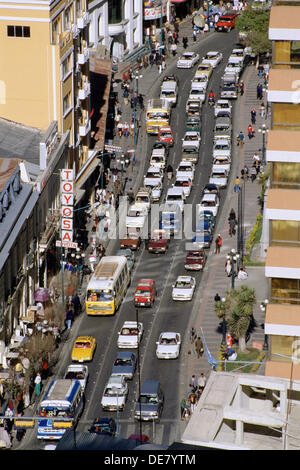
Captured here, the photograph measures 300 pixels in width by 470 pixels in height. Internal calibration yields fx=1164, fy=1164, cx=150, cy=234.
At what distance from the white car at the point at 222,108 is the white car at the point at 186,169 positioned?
13.0 m

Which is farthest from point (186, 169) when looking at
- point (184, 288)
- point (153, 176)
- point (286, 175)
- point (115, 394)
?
point (286, 175)

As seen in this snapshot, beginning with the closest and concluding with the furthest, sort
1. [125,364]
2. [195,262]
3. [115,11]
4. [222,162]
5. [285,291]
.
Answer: [285,291] → [125,364] → [195,262] → [222,162] → [115,11]

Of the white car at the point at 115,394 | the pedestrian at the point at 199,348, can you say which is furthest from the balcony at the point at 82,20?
the white car at the point at 115,394

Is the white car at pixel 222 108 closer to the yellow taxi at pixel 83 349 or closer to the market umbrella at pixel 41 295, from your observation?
the market umbrella at pixel 41 295

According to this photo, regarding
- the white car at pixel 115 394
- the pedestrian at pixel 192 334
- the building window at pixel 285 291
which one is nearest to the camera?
the building window at pixel 285 291

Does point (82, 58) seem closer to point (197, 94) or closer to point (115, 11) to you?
point (197, 94)

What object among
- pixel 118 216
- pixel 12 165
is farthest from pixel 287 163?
pixel 118 216

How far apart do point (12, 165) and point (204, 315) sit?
64.3 ft

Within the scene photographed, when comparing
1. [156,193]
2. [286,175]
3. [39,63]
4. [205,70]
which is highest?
[286,175]

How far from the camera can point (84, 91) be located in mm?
117125

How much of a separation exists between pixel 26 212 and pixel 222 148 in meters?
40.5

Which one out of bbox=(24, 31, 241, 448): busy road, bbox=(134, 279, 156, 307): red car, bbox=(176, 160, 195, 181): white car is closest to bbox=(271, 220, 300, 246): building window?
bbox=(24, 31, 241, 448): busy road

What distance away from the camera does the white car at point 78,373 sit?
81.8m

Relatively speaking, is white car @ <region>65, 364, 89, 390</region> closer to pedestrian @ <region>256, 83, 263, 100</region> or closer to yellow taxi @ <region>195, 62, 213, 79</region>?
pedestrian @ <region>256, 83, 263, 100</region>
